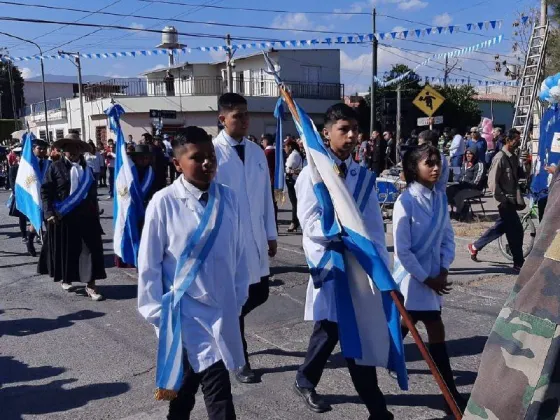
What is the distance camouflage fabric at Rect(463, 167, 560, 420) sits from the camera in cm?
122

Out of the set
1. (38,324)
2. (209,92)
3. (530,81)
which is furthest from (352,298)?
(209,92)

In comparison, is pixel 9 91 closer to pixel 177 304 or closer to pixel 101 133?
pixel 101 133

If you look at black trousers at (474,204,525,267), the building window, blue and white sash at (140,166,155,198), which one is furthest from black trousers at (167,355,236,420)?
the building window

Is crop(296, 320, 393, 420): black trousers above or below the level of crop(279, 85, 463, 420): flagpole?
below

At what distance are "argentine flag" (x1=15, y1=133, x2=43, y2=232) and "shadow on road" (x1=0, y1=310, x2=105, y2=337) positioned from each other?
248 centimetres

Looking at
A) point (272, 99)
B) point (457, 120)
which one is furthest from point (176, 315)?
point (457, 120)

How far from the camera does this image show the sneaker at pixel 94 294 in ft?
22.0

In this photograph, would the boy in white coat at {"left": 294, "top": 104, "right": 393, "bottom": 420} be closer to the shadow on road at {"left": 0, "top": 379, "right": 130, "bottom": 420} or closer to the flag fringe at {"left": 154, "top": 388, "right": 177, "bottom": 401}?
the flag fringe at {"left": 154, "top": 388, "right": 177, "bottom": 401}

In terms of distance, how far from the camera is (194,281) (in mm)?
2912

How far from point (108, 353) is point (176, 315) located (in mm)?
2483

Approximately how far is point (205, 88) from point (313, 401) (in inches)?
1360

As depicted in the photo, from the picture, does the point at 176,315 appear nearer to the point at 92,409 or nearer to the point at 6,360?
the point at 92,409

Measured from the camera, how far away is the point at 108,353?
5047 millimetres

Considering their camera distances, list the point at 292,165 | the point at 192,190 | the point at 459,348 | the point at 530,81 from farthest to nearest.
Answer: the point at 530,81, the point at 292,165, the point at 459,348, the point at 192,190
